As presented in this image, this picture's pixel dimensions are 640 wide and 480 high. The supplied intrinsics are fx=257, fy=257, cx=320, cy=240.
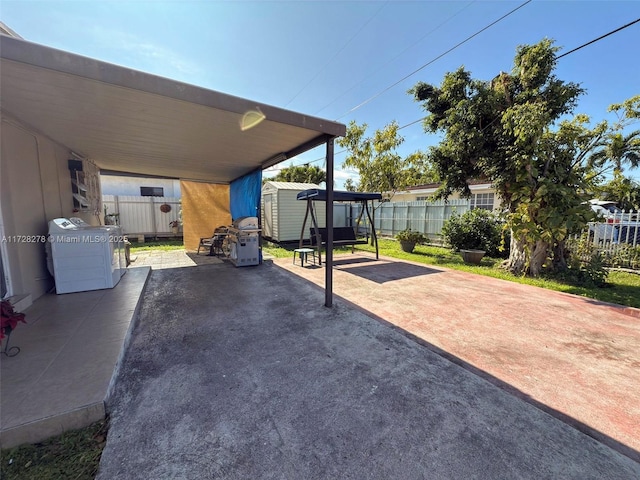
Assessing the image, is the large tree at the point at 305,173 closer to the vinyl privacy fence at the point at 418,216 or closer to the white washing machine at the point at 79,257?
the vinyl privacy fence at the point at 418,216

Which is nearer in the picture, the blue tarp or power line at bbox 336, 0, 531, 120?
power line at bbox 336, 0, 531, 120

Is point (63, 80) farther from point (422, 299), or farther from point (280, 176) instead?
point (280, 176)

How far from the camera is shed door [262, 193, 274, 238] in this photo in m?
11.2

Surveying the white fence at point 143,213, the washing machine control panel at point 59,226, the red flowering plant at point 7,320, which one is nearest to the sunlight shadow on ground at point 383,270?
the red flowering plant at point 7,320

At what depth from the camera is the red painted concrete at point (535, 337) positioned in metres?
1.89

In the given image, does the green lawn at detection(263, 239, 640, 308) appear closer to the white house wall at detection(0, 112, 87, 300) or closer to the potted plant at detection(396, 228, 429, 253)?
the potted plant at detection(396, 228, 429, 253)

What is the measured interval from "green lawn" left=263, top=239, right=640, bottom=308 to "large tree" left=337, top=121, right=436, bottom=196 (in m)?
2.95

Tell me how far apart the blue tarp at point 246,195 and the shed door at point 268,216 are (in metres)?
2.61

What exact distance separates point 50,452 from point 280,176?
24245 mm

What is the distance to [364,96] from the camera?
9.98 metres

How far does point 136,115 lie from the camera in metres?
2.92

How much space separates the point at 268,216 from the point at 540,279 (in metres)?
9.52

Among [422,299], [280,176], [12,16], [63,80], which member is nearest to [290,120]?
[63,80]

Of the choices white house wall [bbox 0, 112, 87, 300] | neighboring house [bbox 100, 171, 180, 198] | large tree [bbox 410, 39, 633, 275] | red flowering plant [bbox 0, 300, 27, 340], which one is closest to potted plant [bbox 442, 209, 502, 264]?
large tree [bbox 410, 39, 633, 275]
